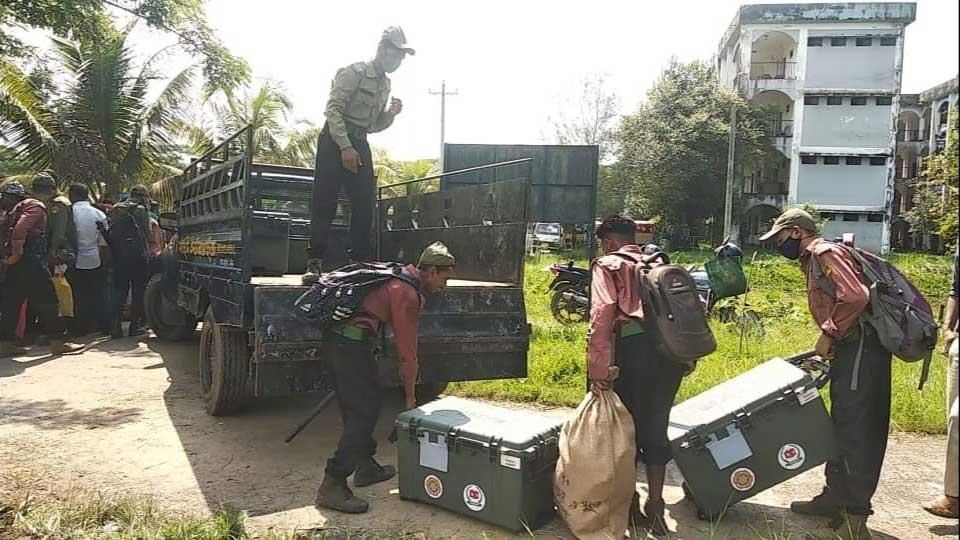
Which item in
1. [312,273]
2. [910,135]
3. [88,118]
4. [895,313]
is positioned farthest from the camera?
[910,135]

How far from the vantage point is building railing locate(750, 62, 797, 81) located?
3284 cm

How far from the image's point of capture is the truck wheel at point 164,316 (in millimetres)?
8508

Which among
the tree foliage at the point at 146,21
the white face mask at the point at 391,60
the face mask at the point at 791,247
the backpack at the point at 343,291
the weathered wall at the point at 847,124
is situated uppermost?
Result: the weathered wall at the point at 847,124

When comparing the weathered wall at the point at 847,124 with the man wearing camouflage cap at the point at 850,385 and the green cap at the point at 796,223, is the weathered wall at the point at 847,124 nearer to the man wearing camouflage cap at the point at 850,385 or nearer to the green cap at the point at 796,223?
the green cap at the point at 796,223

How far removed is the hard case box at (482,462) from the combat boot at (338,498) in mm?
262

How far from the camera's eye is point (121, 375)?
676 centimetres

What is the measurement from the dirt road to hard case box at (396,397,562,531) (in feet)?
0.31

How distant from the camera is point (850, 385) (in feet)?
11.7

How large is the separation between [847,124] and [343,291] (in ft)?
110

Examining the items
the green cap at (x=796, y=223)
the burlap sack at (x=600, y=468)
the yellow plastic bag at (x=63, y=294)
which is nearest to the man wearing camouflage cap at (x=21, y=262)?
the yellow plastic bag at (x=63, y=294)

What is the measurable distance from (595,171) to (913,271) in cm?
1285

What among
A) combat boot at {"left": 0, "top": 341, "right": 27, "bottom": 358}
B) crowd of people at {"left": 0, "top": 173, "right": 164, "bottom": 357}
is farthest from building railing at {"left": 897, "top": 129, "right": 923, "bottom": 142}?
combat boot at {"left": 0, "top": 341, "right": 27, "bottom": 358}

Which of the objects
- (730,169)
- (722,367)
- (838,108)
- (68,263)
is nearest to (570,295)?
(722,367)

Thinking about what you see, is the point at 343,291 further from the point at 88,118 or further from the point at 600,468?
the point at 88,118
